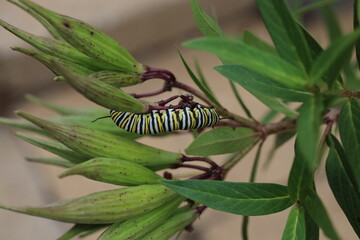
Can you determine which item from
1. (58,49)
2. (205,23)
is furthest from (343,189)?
(58,49)

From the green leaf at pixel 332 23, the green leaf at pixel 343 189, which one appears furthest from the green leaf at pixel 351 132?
the green leaf at pixel 332 23

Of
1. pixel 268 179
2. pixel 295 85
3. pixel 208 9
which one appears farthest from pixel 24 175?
pixel 295 85

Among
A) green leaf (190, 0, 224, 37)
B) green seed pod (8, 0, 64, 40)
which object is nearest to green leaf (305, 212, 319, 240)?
green leaf (190, 0, 224, 37)

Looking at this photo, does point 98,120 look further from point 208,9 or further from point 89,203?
point 208,9

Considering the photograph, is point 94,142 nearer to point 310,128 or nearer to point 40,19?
point 40,19

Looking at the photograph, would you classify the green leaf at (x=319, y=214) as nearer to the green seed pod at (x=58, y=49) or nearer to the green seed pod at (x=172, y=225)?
the green seed pod at (x=172, y=225)

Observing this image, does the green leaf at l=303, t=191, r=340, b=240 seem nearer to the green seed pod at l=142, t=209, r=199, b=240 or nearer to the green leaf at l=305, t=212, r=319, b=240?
Result: the green leaf at l=305, t=212, r=319, b=240
